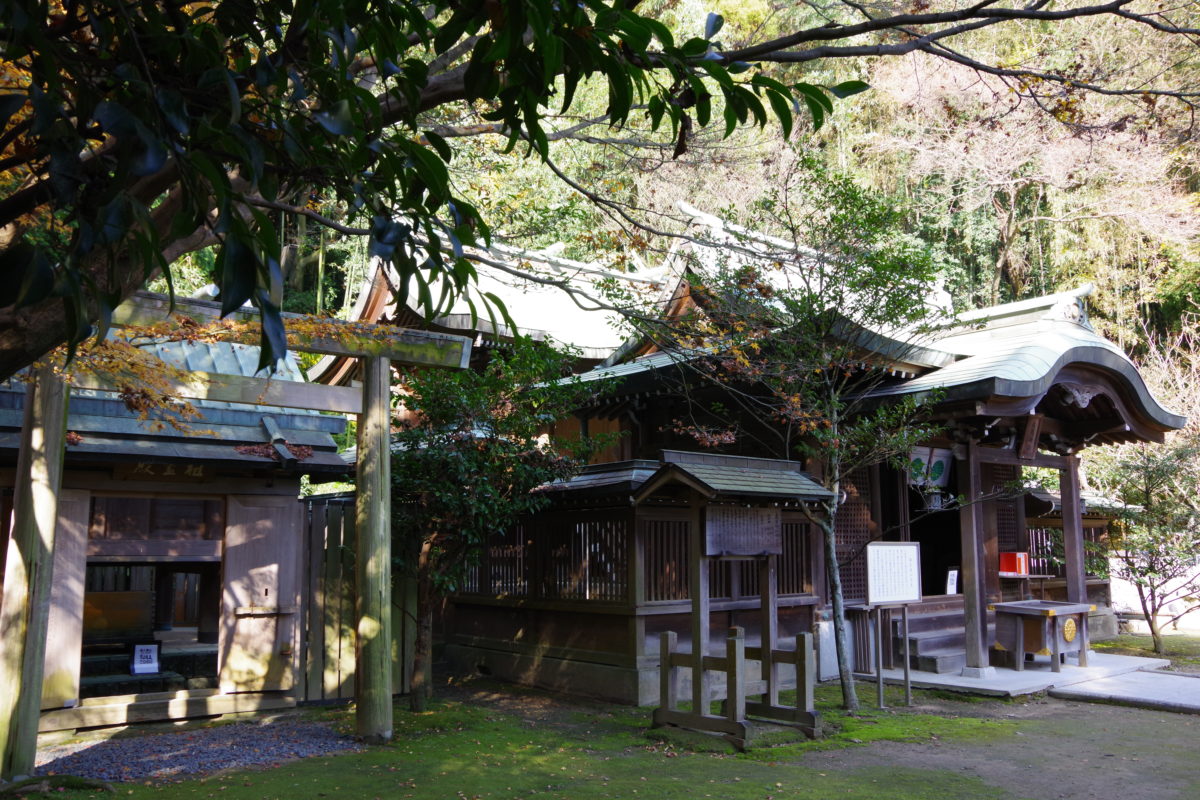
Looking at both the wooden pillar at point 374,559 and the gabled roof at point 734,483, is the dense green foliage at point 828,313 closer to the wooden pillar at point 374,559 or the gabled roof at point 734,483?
the gabled roof at point 734,483

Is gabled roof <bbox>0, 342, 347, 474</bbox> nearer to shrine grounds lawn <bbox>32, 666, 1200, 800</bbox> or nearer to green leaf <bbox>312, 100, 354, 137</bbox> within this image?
shrine grounds lawn <bbox>32, 666, 1200, 800</bbox>

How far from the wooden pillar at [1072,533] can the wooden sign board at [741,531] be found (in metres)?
7.81

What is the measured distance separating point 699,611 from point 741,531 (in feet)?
2.82

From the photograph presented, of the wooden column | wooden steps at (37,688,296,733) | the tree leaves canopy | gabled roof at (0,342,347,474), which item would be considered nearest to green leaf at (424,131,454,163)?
the tree leaves canopy

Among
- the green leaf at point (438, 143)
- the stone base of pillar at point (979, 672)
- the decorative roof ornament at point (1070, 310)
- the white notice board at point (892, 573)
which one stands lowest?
the stone base of pillar at point (979, 672)

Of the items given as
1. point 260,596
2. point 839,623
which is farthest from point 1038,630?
point 260,596

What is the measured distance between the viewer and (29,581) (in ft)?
21.5

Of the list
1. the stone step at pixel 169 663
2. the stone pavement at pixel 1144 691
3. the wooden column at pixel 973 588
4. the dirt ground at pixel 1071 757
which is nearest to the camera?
the dirt ground at pixel 1071 757

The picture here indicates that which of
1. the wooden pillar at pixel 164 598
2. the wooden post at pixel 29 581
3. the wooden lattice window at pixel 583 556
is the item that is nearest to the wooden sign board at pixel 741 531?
the wooden lattice window at pixel 583 556

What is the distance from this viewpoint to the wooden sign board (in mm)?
8594

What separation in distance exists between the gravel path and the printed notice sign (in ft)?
5.78

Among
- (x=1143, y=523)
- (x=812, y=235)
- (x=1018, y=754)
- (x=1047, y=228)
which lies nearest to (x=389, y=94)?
(x=812, y=235)

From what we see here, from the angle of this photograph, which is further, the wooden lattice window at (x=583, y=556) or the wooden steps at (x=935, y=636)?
the wooden steps at (x=935, y=636)

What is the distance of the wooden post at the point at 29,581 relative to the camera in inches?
253
